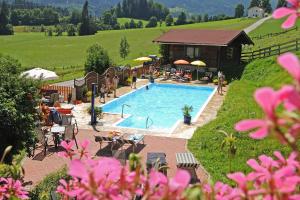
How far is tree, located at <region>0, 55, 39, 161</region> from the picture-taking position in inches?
343

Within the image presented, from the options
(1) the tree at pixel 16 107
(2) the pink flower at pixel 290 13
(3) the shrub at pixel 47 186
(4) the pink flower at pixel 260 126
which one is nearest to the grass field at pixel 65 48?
(1) the tree at pixel 16 107

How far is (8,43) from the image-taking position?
8669cm

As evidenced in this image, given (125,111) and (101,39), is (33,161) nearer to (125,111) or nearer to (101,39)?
(125,111)

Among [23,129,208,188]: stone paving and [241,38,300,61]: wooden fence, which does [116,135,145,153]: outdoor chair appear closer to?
[23,129,208,188]: stone paving

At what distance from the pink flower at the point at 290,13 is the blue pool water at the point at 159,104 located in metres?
15.6

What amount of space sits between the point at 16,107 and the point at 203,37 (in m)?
27.4

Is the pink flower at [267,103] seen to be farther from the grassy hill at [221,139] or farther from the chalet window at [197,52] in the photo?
the chalet window at [197,52]

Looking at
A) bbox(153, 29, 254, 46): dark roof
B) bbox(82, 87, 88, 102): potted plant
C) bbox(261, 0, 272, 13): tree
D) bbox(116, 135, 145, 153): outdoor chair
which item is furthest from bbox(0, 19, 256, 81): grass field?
bbox(261, 0, 272, 13): tree

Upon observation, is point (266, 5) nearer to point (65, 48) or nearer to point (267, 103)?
point (65, 48)

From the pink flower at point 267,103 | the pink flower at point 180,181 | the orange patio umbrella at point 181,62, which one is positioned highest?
the pink flower at point 267,103

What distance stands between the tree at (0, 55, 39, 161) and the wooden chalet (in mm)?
24127

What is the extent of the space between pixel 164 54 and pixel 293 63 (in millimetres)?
35220

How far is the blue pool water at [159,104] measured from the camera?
19.8m

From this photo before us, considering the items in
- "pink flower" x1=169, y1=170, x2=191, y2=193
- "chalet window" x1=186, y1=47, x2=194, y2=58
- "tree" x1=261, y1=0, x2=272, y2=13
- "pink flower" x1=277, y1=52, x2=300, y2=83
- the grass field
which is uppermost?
"tree" x1=261, y1=0, x2=272, y2=13
